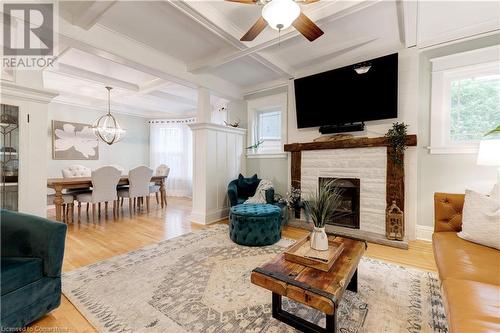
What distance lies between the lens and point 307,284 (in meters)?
1.23

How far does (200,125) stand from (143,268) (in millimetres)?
2438

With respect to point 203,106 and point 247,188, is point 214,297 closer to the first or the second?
point 247,188

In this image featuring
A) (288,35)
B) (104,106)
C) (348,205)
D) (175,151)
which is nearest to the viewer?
(288,35)

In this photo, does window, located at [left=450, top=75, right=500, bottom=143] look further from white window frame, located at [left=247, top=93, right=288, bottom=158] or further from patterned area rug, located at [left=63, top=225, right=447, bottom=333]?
white window frame, located at [left=247, top=93, right=288, bottom=158]

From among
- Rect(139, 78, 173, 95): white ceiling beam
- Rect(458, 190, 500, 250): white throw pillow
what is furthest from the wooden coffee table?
Rect(139, 78, 173, 95): white ceiling beam

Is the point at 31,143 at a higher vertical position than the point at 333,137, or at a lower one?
lower

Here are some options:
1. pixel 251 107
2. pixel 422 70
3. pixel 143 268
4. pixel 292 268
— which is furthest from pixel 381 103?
pixel 143 268

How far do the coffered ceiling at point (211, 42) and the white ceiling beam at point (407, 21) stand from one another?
0.5 inches

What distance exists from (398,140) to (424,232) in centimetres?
126

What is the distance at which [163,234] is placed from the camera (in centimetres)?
330

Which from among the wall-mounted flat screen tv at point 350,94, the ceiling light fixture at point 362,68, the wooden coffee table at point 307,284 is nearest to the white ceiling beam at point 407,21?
the wall-mounted flat screen tv at point 350,94

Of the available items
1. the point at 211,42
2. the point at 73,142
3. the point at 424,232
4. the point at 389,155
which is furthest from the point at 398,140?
the point at 73,142

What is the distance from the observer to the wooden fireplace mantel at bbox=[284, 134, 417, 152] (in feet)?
9.36

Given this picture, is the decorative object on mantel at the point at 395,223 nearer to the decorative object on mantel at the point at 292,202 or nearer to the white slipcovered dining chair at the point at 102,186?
the decorative object on mantel at the point at 292,202
